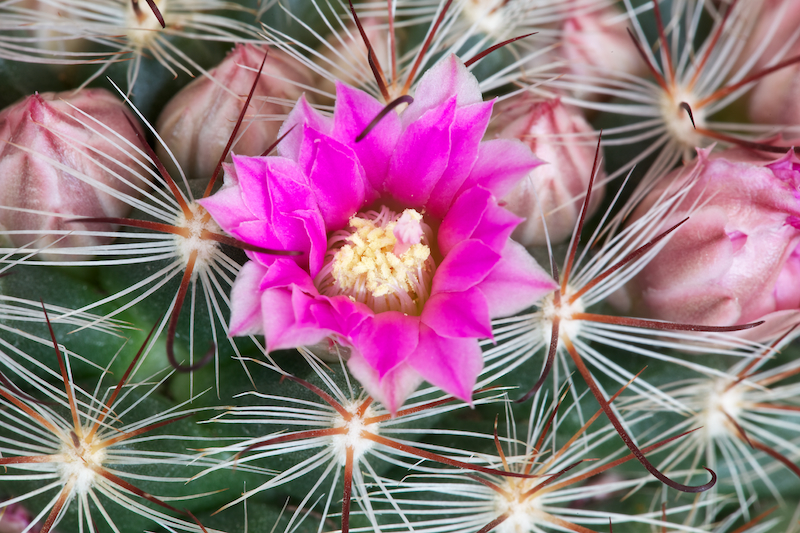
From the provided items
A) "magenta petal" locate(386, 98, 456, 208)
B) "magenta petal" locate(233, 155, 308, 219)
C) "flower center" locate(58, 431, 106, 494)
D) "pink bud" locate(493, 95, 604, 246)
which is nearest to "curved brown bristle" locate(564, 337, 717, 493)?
"pink bud" locate(493, 95, 604, 246)

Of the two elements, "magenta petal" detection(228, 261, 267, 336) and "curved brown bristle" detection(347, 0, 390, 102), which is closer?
"magenta petal" detection(228, 261, 267, 336)

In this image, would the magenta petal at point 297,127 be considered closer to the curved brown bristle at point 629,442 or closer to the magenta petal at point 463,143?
the magenta petal at point 463,143

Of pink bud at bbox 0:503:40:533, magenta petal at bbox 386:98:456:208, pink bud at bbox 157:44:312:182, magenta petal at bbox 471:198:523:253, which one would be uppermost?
pink bud at bbox 157:44:312:182

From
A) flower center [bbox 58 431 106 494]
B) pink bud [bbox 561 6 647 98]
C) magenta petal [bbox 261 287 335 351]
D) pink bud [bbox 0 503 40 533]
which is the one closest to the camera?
magenta petal [bbox 261 287 335 351]

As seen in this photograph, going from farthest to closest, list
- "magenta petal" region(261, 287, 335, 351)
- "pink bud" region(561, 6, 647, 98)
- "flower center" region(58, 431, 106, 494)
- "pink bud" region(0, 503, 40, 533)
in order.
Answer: "pink bud" region(561, 6, 647, 98), "pink bud" region(0, 503, 40, 533), "flower center" region(58, 431, 106, 494), "magenta petal" region(261, 287, 335, 351)

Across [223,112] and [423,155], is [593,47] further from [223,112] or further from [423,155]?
[223,112]

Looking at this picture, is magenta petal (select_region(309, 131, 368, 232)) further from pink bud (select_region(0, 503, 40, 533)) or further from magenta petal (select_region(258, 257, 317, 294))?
pink bud (select_region(0, 503, 40, 533))

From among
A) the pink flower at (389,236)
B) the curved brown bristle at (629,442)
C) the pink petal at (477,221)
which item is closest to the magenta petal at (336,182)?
the pink flower at (389,236)

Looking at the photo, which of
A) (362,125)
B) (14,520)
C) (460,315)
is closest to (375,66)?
(362,125)

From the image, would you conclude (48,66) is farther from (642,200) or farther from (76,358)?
(642,200)
